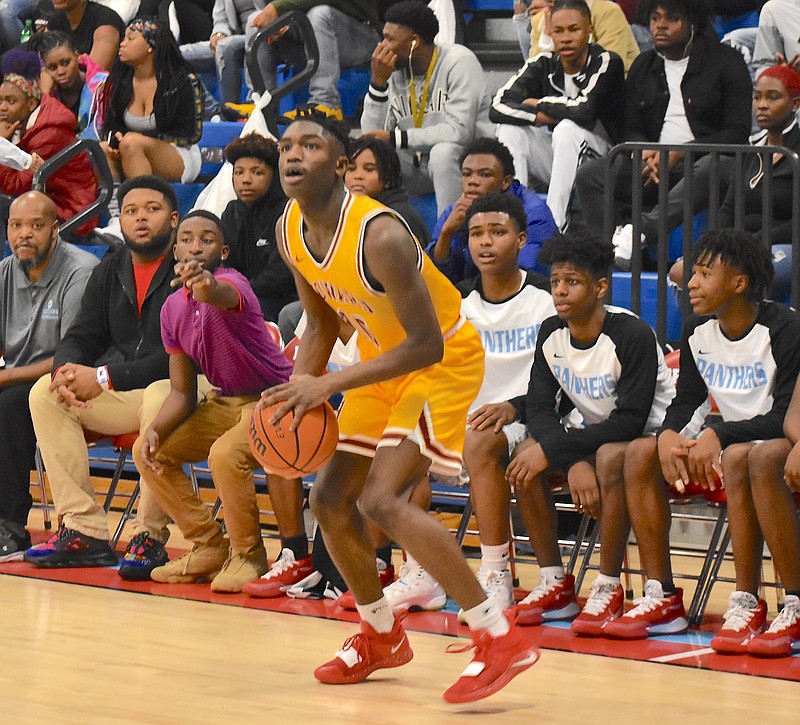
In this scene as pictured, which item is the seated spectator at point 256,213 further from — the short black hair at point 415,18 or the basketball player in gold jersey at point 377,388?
the basketball player in gold jersey at point 377,388

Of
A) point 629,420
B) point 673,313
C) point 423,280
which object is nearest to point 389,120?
point 673,313

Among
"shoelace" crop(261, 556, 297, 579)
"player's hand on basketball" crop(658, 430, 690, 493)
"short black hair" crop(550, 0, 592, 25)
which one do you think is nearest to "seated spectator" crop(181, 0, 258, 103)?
"short black hair" crop(550, 0, 592, 25)

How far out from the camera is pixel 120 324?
631 centimetres

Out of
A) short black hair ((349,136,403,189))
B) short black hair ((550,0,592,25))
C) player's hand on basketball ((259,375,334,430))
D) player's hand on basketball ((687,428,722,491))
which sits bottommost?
player's hand on basketball ((687,428,722,491))

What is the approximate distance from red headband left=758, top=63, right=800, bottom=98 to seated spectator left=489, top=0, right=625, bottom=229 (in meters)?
0.96

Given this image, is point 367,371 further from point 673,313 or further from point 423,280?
point 673,313

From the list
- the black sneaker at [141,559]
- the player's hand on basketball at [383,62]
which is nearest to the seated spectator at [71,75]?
the player's hand on basketball at [383,62]

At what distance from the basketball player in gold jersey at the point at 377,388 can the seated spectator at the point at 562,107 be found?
3054 millimetres

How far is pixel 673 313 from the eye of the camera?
680 cm

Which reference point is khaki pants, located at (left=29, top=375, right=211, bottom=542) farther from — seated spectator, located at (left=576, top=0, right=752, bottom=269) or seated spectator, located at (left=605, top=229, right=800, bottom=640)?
seated spectator, located at (left=576, top=0, right=752, bottom=269)

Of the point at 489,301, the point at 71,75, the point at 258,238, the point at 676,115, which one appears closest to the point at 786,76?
the point at 676,115

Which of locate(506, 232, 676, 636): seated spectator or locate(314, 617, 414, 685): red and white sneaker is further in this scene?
locate(506, 232, 676, 636): seated spectator

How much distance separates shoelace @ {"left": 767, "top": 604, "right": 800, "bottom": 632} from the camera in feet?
15.0

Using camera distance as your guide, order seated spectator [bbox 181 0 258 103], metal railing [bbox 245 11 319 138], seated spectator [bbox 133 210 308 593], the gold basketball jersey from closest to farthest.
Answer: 1. the gold basketball jersey
2. seated spectator [bbox 133 210 308 593]
3. metal railing [bbox 245 11 319 138]
4. seated spectator [bbox 181 0 258 103]
